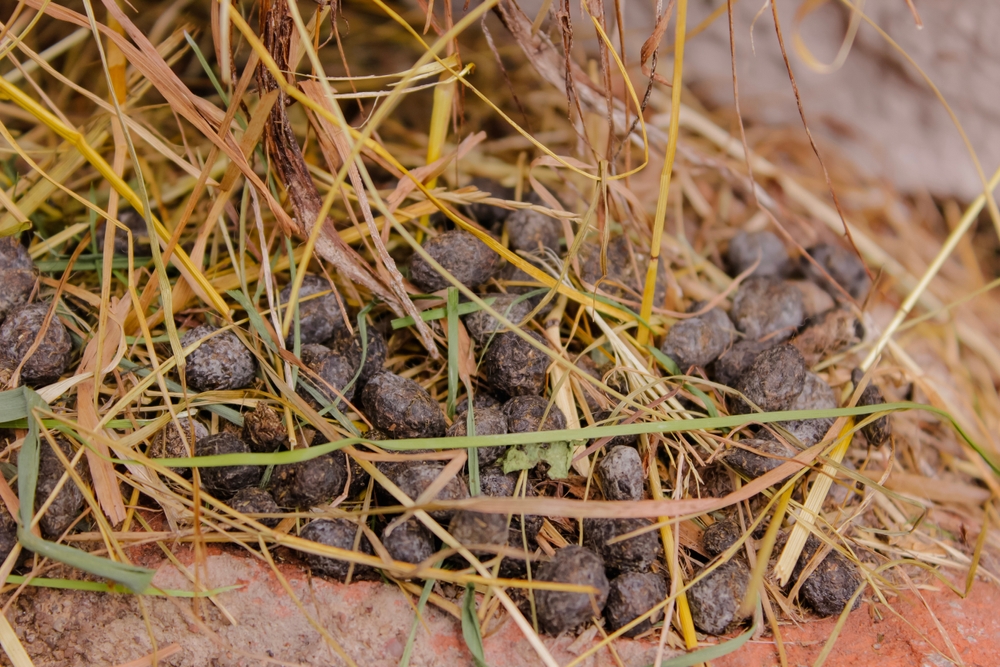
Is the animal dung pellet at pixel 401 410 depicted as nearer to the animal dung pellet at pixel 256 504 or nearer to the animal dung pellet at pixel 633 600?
the animal dung pellet at pixel 256 504

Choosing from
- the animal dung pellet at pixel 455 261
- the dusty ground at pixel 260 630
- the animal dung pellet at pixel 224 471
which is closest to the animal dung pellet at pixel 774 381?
the dusty ground at pixel 260 630

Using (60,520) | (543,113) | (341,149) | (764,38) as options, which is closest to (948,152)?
(764,38)

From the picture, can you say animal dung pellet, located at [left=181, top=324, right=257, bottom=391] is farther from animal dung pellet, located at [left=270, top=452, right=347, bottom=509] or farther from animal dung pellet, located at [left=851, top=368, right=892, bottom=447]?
animal dung pellet, located at [left=851, top=368, right=892, bottom=447]

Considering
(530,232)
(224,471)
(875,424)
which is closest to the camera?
(224,471)

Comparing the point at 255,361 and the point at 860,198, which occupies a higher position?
the point at 860,198

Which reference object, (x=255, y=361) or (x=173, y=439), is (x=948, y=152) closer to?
(x=255, y=361)

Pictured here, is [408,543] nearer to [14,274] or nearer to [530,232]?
[530,232]

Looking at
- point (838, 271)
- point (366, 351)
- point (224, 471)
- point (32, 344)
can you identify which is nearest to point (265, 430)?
point (224, 471)

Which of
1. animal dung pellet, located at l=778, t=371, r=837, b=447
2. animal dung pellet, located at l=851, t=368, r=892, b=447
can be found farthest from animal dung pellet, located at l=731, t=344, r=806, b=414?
animal dung pellet, located at l=851, t=368, r=892, b=447
